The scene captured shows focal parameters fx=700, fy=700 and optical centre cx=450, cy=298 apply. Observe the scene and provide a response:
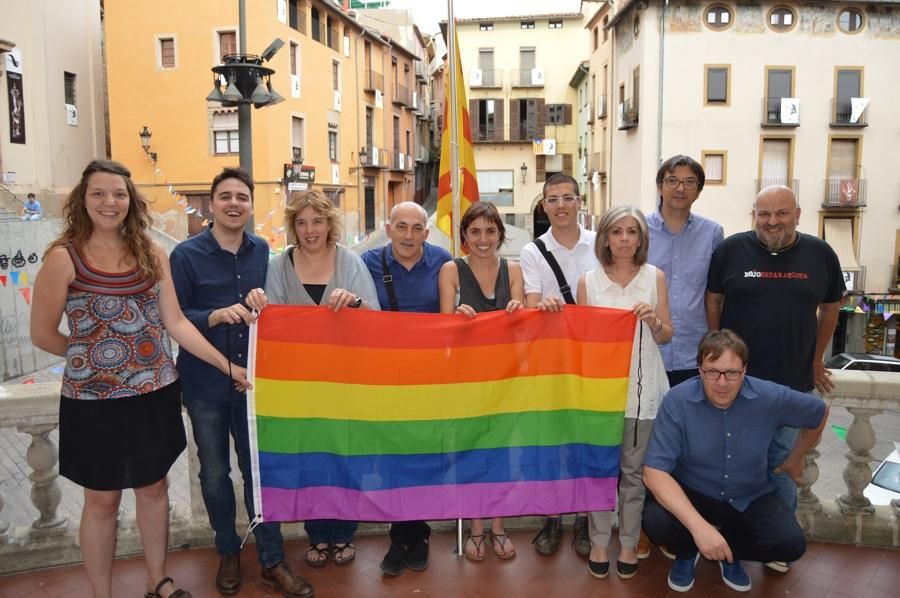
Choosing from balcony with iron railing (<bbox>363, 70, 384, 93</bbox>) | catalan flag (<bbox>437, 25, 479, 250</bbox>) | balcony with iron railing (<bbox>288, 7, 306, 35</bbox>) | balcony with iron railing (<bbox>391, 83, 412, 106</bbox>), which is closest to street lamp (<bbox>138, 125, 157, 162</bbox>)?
balcony with iron railing (<bbox>288, 7, 306, 35</bbox>)

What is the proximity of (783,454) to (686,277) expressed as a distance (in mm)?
1021

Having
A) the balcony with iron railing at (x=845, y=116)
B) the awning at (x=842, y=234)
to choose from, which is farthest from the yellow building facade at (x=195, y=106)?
the awning at (x=842, y=234)

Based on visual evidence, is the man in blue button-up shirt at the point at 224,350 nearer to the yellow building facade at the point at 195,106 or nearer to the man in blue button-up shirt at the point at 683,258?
the man in blue button-up shirt at the point at 683,258

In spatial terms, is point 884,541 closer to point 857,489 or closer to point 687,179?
point 857,489

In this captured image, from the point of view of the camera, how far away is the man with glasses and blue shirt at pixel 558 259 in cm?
380

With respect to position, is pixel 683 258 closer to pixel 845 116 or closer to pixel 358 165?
pixel 845 116

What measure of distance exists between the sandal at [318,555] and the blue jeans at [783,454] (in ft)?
7.54

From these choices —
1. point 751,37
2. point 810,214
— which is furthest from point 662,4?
point 810,214

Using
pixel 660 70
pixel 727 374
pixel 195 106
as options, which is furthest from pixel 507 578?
pixel 195 106

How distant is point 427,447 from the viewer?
3.52m

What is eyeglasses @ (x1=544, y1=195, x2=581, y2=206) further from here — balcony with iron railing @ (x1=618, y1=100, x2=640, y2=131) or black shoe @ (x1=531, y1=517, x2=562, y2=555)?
balcony with iron railing @ (x1=618, y1=100, x2=640, y2=131)

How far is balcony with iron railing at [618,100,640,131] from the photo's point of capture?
2328 cm

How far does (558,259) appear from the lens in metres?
3.94

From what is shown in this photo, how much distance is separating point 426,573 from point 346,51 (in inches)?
1187
